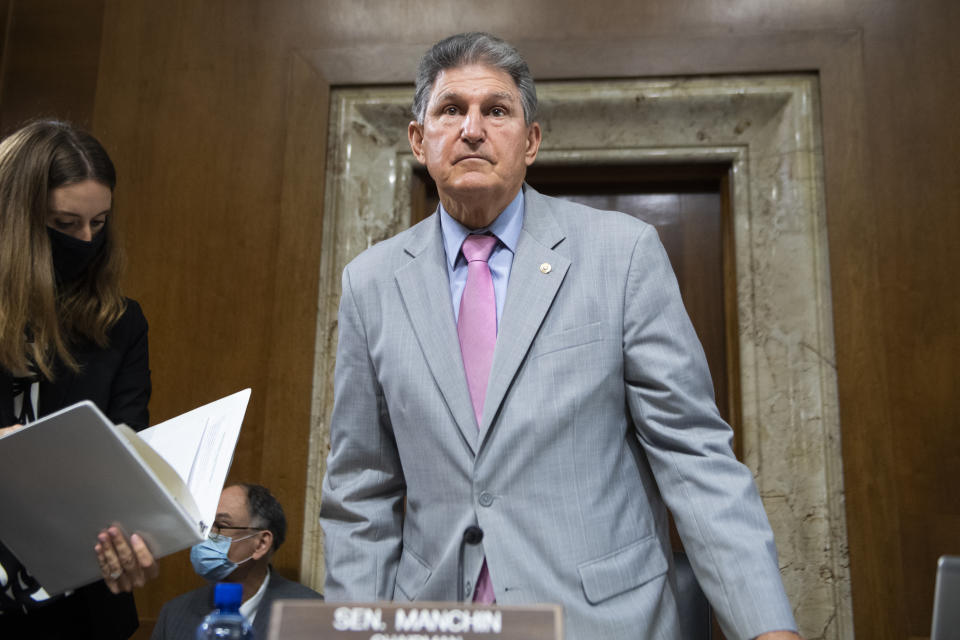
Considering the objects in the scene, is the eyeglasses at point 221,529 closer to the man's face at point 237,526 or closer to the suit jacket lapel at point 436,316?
the man's face at point 237,526

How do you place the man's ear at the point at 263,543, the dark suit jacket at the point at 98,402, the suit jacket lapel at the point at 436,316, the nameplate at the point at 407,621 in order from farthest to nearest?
the man's ear at the point at 263,543 < the dark suit jacket at the point at 98,402 < the suit jacket lapel at the point at 436,316 < the nameplate at the point at 407,621

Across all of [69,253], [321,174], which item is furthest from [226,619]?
[321,174]

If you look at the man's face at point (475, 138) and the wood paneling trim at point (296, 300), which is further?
the wood paneling trim at point (296, 300)

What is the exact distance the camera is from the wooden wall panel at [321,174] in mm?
2758

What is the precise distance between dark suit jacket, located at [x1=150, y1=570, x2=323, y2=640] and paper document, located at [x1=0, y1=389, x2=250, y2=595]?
121 cm

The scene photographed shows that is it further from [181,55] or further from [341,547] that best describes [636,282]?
[181,55]

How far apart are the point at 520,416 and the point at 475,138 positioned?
52 cm

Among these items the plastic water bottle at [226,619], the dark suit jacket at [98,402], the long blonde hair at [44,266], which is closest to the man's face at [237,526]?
the dark suit jacket at [98,402]

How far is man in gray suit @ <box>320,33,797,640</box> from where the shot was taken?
1.33 metres

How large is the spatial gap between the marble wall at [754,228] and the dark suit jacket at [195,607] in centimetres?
16

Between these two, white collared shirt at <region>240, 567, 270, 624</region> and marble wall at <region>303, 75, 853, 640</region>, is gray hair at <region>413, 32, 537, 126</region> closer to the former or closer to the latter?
marble wall at <region>303, 75, 853, 640</region>

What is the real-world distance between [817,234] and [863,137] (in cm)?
35

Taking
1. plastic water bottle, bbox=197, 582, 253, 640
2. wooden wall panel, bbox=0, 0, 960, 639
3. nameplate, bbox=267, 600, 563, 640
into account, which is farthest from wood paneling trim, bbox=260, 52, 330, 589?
nameplate, bbox=267, 600, 563, 640

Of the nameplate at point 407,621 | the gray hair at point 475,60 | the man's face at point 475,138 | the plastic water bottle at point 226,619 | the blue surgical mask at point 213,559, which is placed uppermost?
the gray hair at point 475,60
